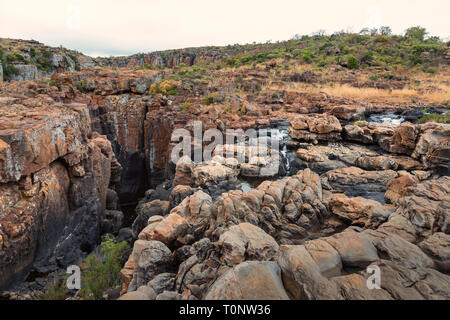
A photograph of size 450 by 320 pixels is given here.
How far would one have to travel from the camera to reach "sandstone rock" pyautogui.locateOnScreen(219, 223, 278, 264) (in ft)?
12.9

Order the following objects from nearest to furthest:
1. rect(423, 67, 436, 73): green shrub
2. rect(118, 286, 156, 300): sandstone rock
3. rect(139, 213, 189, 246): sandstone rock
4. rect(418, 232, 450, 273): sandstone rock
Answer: rect(118, 286, 156, 300): sandstone rock → rect(418, 232, 450, 273): sandstone rock → rect(139, 213, 189, 246): sandstone rock → rect(423, 67, 436, 73): green shrub

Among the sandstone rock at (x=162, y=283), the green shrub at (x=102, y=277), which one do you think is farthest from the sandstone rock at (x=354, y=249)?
the green shrub at (x=102, y=277)

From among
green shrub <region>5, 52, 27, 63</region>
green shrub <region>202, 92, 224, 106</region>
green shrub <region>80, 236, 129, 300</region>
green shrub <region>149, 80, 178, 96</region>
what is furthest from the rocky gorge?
green shrub <region>5, 52, 27, 63</region>

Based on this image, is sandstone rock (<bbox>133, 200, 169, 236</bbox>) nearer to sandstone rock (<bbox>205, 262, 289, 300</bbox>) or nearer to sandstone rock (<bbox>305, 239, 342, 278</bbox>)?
sandstone rock (<bbox>205, 262, 289, 300</bbox>)

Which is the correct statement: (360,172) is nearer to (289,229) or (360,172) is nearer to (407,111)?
(289,229)

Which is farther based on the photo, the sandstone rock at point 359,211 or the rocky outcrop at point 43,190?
the rocky outcrop at point 43,190

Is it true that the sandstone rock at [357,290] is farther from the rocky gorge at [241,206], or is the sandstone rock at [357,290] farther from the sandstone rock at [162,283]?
the sandstone rock at [162,283]

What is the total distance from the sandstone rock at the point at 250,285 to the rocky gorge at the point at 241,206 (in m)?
0.02

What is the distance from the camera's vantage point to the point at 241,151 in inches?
402

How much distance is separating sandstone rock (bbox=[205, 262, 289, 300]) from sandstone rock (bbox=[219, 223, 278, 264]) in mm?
877

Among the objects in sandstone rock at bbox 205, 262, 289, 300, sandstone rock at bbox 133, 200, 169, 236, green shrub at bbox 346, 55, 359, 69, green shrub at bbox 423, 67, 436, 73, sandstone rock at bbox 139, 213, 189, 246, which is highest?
green shrub at bbox 346, 55, 359, 69

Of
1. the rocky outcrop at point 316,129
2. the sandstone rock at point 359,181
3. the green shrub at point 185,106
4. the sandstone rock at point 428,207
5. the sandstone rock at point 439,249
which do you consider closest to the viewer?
the sandstone rock at point 439,249

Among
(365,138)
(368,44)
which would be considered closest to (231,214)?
(365,138)

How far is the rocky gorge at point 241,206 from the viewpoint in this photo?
3.24 metres
